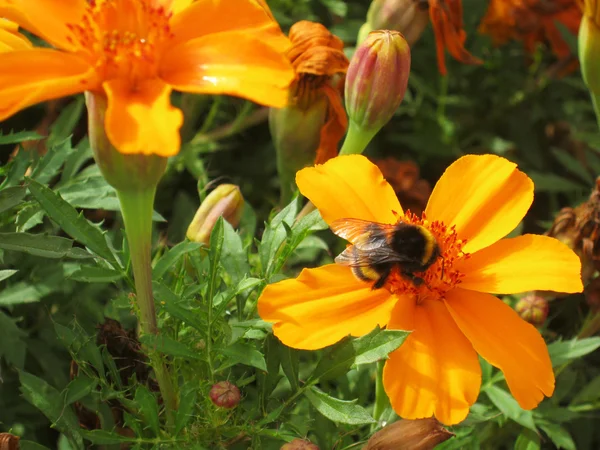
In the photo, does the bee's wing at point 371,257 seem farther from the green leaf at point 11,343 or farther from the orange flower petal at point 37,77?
the green leaf at point 11,343

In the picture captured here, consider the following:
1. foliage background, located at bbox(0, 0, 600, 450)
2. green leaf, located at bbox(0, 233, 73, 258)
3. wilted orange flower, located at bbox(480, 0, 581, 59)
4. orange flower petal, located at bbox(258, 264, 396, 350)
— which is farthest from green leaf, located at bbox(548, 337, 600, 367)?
wilted orange flower, located at bbox(480, 0, 581, 59)

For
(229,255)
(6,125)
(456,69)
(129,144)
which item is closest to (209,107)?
(6,125)

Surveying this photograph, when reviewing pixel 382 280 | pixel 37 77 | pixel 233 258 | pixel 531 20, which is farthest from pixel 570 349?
pixel 531 20

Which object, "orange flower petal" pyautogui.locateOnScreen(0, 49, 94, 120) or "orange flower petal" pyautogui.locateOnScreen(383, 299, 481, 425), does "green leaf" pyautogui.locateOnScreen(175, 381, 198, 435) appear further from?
"orange flower petal" pyautogui.locateOnScreen(0, 49, 94, 120)

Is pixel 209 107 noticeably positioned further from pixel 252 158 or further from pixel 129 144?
pixel 129 144

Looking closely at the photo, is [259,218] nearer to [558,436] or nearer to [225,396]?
[558,436]

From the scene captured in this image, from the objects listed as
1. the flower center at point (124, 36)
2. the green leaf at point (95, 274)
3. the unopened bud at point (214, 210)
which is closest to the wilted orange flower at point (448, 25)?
the unopened bud at point (214, 210)

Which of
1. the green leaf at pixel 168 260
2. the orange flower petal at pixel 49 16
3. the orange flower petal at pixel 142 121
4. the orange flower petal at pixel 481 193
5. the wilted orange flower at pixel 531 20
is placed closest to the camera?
the orange flower petal at pixel 142 121
